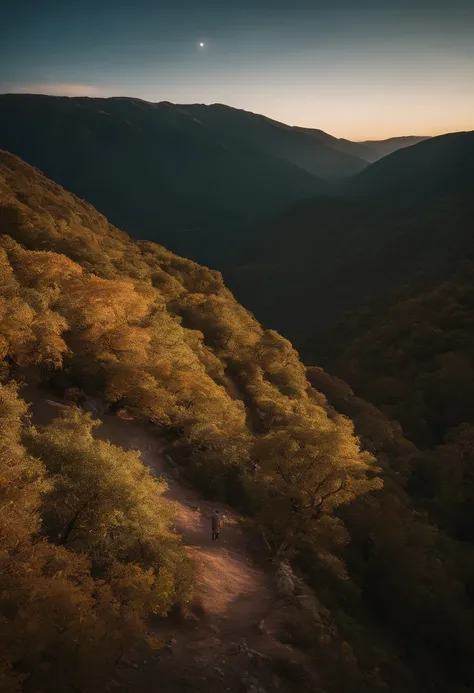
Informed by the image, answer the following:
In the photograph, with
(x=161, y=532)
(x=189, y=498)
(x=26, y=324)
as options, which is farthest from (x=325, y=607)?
(x=26, y=324)

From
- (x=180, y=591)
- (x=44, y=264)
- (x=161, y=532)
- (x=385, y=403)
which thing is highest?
(x=44, y=264)

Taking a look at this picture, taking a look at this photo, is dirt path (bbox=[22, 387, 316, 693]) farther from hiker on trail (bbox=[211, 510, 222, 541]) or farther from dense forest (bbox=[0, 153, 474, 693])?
dense forest (bbox=[0, 153, 474, 693])

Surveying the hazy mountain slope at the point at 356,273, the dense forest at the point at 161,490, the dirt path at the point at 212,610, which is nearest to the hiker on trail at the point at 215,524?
the dirt path at the point at 212,610

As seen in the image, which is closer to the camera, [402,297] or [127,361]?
[127,361]

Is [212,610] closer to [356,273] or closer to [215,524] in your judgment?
[215,524]

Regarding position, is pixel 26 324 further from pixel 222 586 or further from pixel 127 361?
pixel 222 586

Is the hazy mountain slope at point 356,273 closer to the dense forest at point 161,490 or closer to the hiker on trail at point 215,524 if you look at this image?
the dense forest at point 161,490
